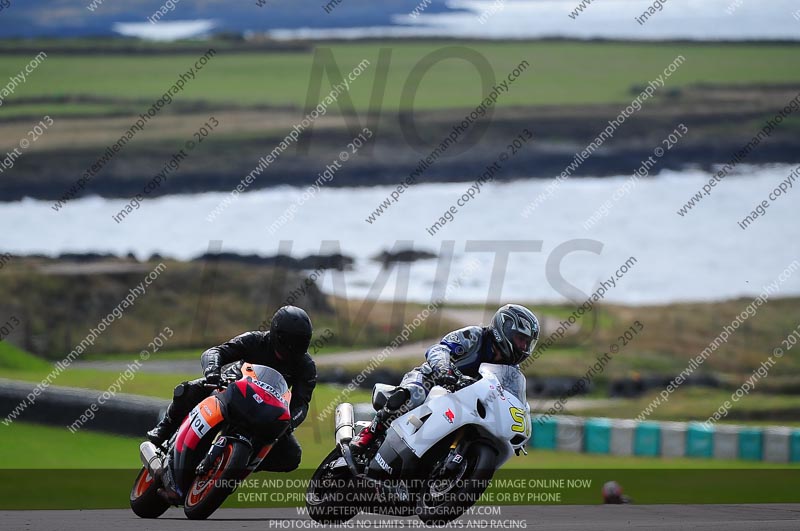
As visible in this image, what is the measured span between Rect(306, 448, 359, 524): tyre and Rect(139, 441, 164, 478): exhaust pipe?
1.12m

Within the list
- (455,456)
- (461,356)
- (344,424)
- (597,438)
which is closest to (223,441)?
(344,424)

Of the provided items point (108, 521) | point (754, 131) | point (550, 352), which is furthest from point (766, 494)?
point (754, 131)

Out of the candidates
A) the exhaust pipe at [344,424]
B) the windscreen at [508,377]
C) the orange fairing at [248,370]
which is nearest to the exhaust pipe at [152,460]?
the orange fairing at [248,370]

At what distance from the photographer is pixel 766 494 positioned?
1509 centimetres

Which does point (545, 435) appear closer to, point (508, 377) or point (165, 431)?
point (508, 377)

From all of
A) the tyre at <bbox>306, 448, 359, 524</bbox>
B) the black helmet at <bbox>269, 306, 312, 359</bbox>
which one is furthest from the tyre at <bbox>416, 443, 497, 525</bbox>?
the black helmet at <bbox>269, 306, 312, 359</bbox>

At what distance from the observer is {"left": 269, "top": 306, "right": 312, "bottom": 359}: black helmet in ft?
30.8

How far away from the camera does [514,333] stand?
30.9 ft

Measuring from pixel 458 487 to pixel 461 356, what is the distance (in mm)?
1211

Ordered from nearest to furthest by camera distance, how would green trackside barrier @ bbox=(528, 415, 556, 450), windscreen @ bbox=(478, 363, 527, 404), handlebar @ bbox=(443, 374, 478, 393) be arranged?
handlebar @ bbox=(443, 374, 478, 393) → windscreen @ bbox=(478, 363, 527, 404) → green trackside barrier @ bbox=(528, 415, 556, 450)

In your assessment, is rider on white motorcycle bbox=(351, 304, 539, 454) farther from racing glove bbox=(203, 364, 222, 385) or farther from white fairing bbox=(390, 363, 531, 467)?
racing glove bbox=(203, 364, 222, 385)

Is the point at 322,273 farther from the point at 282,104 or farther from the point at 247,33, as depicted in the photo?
the point at 247,33

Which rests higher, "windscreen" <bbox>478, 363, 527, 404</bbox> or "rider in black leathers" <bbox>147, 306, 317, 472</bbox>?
"windscreen" <bbox>478, 363, 527, 404</bbox>

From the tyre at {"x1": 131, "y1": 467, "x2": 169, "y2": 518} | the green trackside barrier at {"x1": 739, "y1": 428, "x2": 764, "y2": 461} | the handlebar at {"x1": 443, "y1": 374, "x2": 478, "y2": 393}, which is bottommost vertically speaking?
the green trackside barrier at {"x1": 739, "y1": 428, "x2": 764, "y2": 461}
